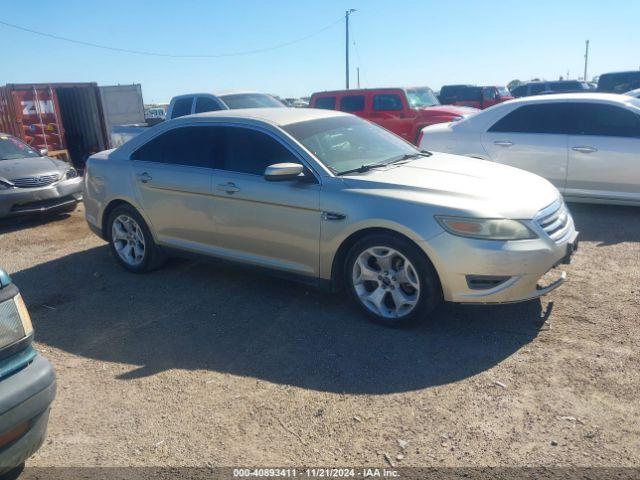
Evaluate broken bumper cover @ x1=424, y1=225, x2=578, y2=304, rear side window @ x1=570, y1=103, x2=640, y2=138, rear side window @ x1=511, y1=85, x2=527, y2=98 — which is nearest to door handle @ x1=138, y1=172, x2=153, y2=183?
broken bumper cover @ x1=424, y1=225, x2=578, y2=304

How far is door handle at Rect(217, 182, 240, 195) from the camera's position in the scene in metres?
4.77

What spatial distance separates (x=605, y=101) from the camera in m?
7.02

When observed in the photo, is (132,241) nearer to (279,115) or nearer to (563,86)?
(279,115)

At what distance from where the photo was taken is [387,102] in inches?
501

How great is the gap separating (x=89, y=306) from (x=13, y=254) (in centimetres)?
267

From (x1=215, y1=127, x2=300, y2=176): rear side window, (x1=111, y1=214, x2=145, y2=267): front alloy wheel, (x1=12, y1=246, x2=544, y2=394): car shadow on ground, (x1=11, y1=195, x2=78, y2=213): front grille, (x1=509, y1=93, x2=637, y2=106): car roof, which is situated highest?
(x1=509, y1=93, x2=637, y2=106): car roof

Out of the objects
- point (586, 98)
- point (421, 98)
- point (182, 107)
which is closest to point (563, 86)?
point (421, 98)

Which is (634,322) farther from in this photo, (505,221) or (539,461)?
(539,461)

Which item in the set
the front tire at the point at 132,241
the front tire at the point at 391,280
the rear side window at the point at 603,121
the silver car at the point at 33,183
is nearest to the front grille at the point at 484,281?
the front tire at the point at 391,280

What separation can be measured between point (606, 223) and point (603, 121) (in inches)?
52.9

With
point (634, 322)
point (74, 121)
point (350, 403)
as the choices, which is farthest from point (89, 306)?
point (74, 121)

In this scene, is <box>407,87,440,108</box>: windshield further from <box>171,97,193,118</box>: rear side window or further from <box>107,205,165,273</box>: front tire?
<box>107,205,165,273</box>: front tire

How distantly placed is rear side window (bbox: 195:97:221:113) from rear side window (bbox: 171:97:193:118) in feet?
0.92

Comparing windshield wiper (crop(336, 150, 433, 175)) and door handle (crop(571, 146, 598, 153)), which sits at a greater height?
windshield wiper (crop(336, 150, 433, 175))
